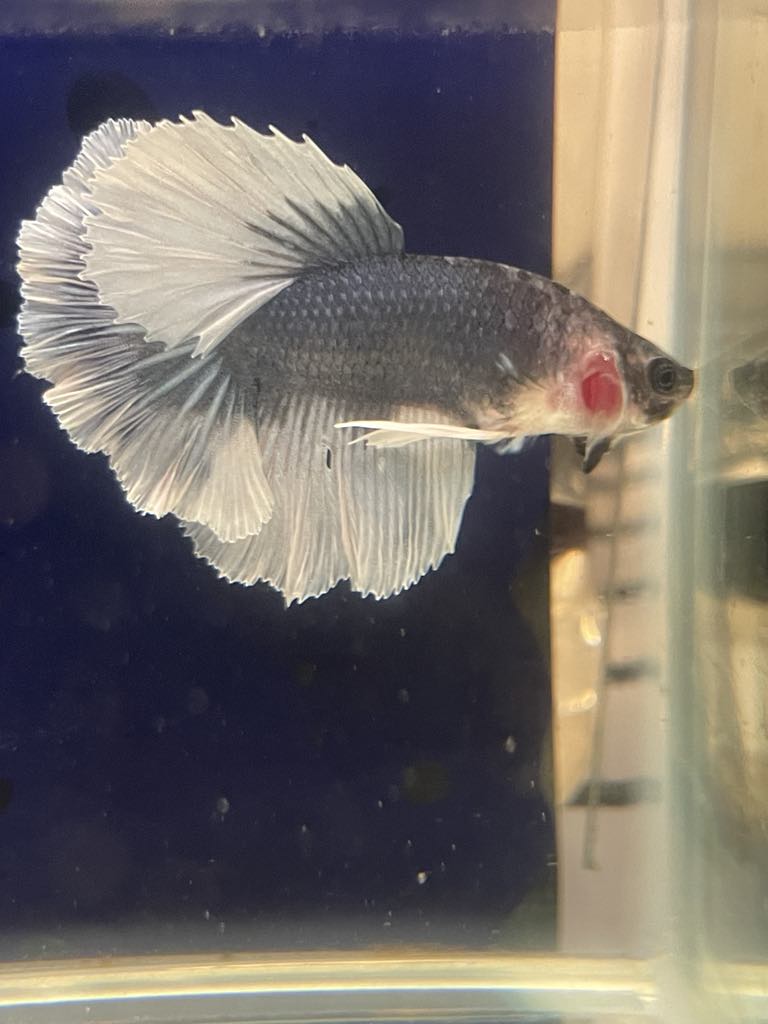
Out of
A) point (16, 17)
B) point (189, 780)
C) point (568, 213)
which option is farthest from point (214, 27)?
point (189, 780)

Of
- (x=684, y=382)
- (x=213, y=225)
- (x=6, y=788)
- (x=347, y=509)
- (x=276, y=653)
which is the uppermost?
(x=213, y=225)

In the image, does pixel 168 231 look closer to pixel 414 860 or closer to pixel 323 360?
pixel 323 360

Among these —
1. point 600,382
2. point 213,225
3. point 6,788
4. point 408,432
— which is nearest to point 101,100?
point 213,225

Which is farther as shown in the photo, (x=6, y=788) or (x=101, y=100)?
(x=6, y=788)

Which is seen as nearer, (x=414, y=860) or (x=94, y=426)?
(x=94, y=426)

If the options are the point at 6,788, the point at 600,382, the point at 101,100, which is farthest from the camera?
the point at 6,788

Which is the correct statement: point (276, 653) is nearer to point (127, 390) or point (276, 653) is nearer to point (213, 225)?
point (127, 390)

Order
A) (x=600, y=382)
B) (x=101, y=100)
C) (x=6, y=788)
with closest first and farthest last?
(x=600, y=382) → (x=101, y=100) → (x=6, y=788)
